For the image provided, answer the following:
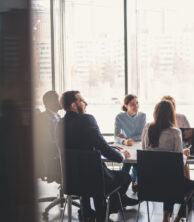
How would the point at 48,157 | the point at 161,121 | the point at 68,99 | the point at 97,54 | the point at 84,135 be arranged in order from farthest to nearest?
the point at 97,54
the point at 48,157
the point at 68,99
the point at 161,121
the point at 84,135

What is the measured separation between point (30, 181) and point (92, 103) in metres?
4.95

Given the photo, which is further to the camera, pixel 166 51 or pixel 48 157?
pixel 166 51

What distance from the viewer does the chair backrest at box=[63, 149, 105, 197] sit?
8.38 feet

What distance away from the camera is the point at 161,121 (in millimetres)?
2787

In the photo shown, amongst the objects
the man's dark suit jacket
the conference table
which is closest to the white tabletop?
the conference table

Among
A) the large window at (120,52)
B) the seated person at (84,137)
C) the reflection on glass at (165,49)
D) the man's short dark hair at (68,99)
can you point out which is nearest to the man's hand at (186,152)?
the seated person at (84,137)

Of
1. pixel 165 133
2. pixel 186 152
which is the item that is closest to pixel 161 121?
pixel 165 133

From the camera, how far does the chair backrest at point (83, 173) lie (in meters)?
2.55

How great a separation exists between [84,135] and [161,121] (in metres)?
0.62

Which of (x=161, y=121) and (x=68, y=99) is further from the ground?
(x=68, y=99)

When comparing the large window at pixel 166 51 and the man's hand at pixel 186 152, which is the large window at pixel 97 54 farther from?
the man's hand at pixel 186 152

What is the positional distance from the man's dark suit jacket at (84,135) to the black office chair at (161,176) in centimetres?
28

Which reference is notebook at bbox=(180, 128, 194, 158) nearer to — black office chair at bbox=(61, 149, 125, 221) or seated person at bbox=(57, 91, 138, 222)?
seated person at bbox=(57, 91, 138, 222)

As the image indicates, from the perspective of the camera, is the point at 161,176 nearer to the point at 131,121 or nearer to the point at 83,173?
the point at 83,173
